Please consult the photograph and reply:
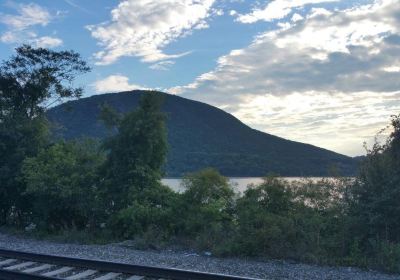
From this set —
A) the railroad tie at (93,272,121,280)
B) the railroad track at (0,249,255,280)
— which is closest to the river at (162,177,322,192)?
the railroad track at (0,249,255,280)

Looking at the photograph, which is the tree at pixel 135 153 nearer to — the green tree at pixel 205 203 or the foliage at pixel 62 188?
the foliage at pixel 62 188

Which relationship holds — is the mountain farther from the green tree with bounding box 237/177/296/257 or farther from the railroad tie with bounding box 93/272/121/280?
the railroad tie with bounding box 93/272/121/280

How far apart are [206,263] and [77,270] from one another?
316cm

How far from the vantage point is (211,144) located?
44.6 meters

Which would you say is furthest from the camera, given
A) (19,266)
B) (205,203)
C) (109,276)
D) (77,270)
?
(205,203)

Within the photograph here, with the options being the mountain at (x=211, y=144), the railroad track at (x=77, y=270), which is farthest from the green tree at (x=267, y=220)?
the railroad track at (x=77, y=270)

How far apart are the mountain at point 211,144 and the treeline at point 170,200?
1261 millimetres

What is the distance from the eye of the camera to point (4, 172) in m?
21.8

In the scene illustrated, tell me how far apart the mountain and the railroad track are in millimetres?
7896

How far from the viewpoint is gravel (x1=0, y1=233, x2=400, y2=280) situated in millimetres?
11078

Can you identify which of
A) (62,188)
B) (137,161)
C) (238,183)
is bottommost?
(62,188)

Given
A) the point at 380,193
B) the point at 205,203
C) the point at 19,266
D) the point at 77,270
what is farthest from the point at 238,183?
the point at 19,266

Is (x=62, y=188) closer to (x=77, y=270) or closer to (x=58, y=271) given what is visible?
(x=77, y=270)

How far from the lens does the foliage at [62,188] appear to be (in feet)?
62.4
